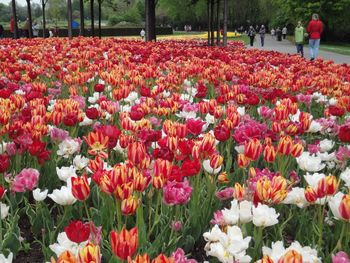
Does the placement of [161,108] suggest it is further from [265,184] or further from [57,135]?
[265,184]

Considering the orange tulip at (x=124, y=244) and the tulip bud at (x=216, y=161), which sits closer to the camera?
the orange tulip at (x=124, y=244)

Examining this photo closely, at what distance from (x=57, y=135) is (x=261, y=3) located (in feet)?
226

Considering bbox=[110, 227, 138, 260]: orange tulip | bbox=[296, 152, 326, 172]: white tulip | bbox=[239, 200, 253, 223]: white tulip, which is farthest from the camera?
bbox=[296, 152, 326, 172]: white tulip

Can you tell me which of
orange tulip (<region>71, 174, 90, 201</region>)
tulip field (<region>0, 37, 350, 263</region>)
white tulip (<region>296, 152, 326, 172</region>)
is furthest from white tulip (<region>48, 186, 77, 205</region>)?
white tulip (<region>296, 152, 326, 172</region>)

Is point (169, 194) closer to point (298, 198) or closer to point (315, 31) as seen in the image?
point (298, 198)

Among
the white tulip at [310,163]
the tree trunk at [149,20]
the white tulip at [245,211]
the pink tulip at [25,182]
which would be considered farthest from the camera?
the tree trunk at [149,20]

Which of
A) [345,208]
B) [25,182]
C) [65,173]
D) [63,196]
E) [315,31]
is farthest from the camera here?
[315,31]

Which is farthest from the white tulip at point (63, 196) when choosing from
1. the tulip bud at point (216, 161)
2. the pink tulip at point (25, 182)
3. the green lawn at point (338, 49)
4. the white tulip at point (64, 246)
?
the green lawn at point (338, 49)

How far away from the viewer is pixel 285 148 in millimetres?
2676

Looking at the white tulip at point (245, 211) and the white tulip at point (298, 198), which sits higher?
the white tulip at point (245, 211)

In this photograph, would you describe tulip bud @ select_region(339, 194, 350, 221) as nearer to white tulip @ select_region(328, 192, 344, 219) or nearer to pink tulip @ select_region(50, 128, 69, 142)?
white tulip @ select_region(328, 192, 344, 219)

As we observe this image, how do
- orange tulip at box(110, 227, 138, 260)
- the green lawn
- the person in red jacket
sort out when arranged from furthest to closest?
the green lawn < the person in red jacket < orange tulip at box(110, 227, 138, 260)

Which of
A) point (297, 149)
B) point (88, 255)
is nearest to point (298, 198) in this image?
point (297, 149)

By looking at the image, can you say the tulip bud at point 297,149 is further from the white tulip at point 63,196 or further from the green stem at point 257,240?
the white tulip at point 63,196
